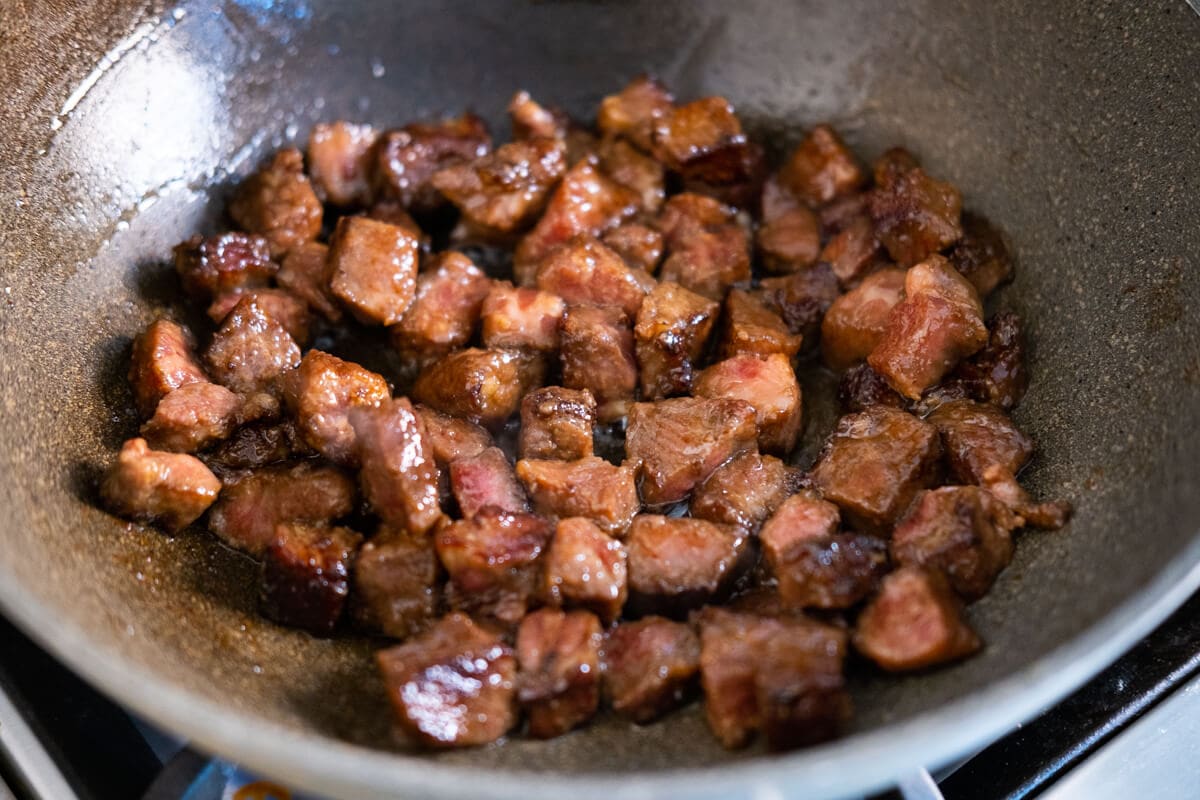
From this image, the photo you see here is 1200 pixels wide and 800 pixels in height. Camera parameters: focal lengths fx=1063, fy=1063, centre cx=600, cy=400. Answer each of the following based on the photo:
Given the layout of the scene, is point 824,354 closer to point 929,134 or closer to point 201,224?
point 929,134

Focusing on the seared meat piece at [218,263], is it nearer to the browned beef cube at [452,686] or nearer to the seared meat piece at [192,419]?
the seared meat piece at [192,419]

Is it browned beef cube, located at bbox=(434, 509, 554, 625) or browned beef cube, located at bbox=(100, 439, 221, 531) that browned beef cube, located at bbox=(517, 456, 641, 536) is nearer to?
browned beef cube, located at bbox=(434, 509, 554, 625)

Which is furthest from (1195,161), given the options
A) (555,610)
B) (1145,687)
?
(555,610)

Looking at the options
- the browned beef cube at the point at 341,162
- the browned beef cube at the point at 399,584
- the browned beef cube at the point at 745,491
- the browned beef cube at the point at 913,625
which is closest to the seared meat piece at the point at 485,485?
the browned beef cube at the point at 399,584

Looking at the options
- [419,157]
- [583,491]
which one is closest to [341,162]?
[419,157]

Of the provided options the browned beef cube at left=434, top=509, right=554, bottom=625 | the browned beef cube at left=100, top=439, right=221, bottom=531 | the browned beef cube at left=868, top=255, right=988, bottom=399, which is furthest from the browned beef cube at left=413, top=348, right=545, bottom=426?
the browned beef cube at left=868, top=255, right=988, bottom=399

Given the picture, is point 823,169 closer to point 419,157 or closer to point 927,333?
point 927,333

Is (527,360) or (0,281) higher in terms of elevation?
(527,360)
